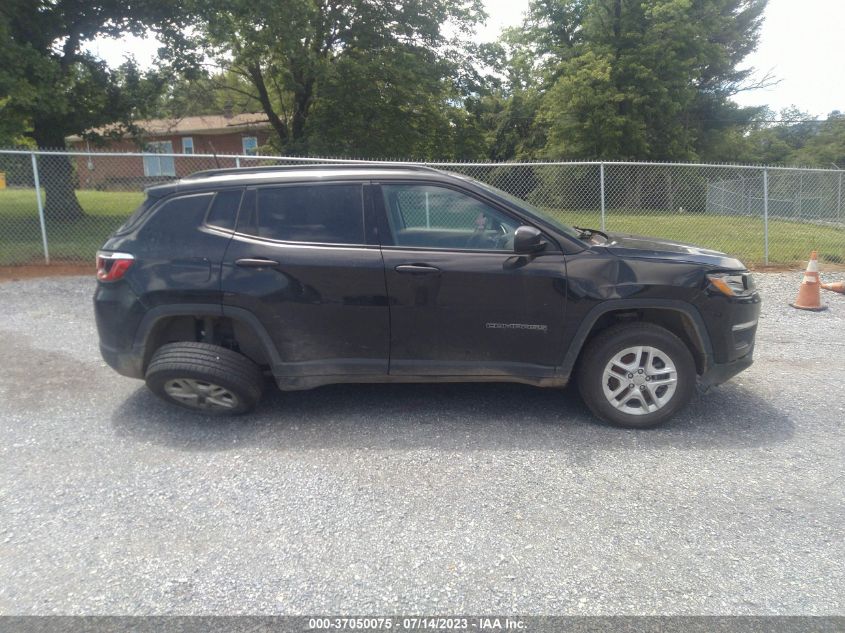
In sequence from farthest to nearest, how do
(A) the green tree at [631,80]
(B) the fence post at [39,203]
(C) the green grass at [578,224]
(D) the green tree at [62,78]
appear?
(A) the green tree at [631,80], (D) the green tree at [62,78], (C) the green grass at [578,224], (B) the fence post at [39,203]

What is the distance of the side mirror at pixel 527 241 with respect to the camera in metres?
4.26

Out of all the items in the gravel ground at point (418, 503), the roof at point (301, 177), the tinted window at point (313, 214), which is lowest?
the gravel ground at point (418, 503)

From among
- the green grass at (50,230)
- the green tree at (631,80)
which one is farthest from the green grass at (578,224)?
the green tree at (631,80)

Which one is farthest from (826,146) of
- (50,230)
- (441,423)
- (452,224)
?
(441,423)

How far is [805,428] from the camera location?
455cm

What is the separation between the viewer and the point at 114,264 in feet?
14.5

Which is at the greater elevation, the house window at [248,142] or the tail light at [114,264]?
the house window at [248,142]

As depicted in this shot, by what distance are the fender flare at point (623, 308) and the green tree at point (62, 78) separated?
10853 mm

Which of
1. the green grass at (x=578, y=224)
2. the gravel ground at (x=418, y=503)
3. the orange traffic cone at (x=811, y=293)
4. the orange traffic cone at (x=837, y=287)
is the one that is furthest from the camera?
the green grass at (x=578, y=224)

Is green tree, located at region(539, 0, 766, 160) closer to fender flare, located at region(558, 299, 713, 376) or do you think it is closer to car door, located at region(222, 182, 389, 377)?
fender flare, located at region(558, 299, 713, 376)

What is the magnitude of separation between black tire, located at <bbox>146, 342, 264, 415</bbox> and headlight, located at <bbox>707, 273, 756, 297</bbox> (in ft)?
10.9

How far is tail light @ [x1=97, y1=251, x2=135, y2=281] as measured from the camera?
174 inches

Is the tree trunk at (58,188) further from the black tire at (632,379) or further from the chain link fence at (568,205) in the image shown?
the black tire at (632,379)

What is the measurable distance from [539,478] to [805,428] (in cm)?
219
